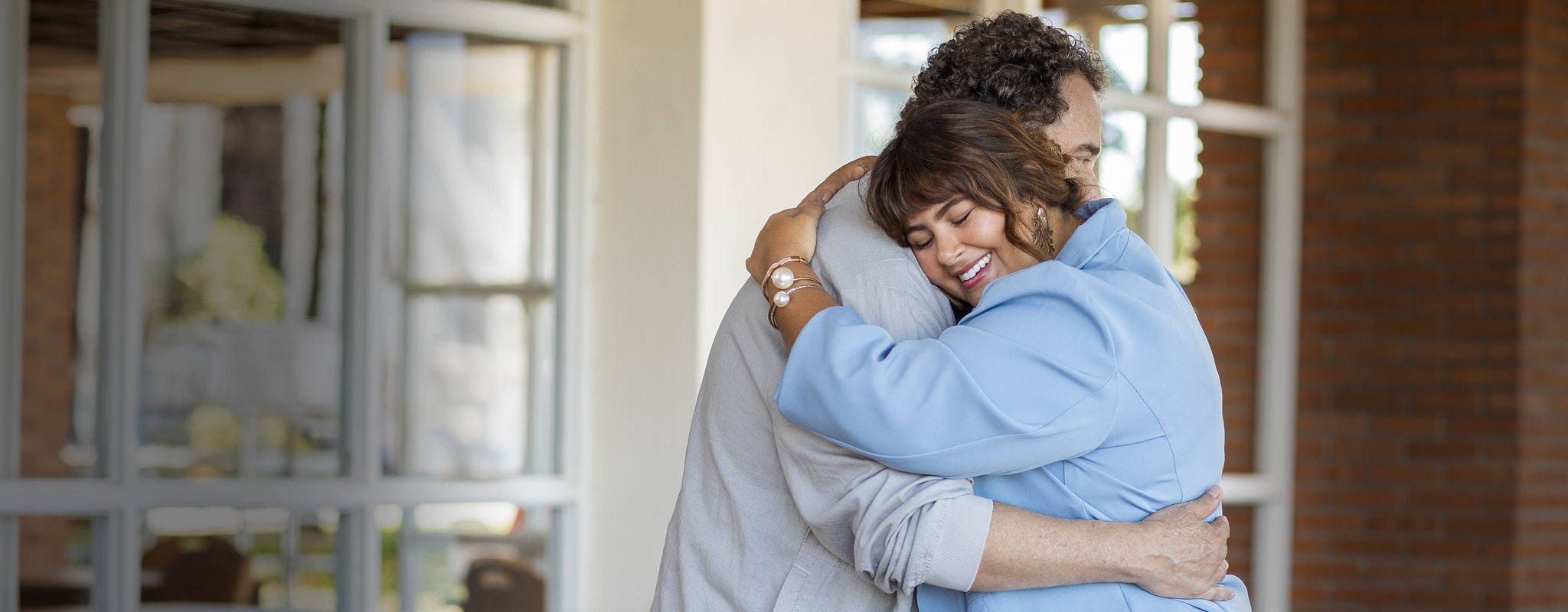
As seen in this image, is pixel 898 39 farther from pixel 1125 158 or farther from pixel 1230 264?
pixel 1230 264

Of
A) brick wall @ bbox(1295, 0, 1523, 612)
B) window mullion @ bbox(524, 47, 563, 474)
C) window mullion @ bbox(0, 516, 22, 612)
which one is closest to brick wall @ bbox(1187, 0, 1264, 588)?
brick wall @ bbox(1295, 0, 1523, 612)

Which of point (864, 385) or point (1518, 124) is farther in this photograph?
point (1518, 124)

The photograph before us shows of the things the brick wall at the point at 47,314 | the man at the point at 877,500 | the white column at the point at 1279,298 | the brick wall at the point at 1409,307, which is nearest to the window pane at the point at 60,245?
the brick wall at the point at 47,314

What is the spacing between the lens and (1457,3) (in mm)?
4910

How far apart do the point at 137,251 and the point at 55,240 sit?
Answer: 0.43ft

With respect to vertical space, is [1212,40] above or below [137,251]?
above

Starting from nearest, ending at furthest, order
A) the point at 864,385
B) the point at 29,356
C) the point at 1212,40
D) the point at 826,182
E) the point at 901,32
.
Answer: the point at 864,385 → the point at 826,182 → the point at 29,356 → the point at 901,32 → the point at 1212,40

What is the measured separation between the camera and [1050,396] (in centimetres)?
148

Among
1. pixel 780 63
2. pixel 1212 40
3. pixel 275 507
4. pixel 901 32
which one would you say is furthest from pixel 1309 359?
pixel 275 507

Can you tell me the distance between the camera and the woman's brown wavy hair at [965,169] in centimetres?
154

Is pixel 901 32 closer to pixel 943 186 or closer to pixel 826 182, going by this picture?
pixel 826 182

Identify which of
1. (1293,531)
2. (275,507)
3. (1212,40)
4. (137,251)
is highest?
(1212,40)

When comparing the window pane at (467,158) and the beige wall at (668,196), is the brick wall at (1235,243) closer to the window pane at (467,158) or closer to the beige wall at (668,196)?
the beige wall at (668,196)

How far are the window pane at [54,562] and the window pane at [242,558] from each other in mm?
100
